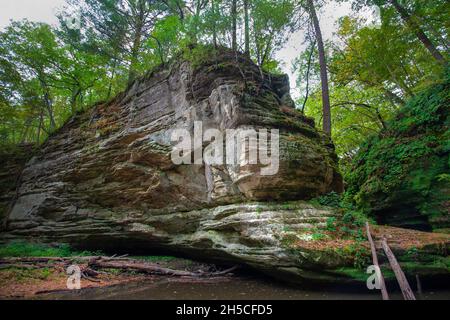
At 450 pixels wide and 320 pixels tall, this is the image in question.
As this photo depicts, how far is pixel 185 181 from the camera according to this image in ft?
28.1

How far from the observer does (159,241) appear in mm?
8859

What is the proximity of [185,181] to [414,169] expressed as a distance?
25.2 ft

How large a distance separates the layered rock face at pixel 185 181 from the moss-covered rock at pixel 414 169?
160cm

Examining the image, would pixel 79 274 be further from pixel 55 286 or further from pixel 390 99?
pixel 390 99

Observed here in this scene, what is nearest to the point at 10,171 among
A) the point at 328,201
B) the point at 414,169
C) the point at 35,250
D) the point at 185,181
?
the point at 35,250

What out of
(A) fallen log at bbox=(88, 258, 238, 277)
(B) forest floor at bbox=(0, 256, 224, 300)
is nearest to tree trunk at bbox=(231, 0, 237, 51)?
(A) fallen log at bbox=(88, 258, 238, 277)

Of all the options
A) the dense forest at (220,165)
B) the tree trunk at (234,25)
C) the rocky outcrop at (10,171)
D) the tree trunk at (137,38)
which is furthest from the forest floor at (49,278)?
the tree trunk at (137,38)

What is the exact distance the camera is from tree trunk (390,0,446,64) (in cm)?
940

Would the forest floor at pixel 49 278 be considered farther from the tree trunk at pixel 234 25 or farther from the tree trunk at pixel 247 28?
the tree trunk at pixel 247 28

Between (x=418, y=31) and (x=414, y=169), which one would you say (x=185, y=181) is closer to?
(x=414, y=169)

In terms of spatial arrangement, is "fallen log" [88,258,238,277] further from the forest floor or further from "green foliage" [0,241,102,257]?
"green foliage" [0,241,102,257]

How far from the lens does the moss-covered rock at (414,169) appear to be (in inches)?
270

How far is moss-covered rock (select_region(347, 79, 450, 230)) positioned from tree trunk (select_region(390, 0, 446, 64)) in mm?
2607

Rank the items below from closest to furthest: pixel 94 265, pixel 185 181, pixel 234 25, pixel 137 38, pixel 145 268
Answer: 1. pixel 145 268
2. pixel 94 265
3. pixel 185 181
4. pixel 234 25
5. pixel 137 38
